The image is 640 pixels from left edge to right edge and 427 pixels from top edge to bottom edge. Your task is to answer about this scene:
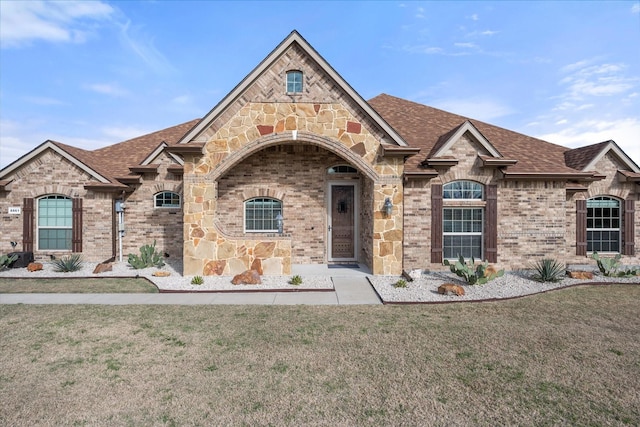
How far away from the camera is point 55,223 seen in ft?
41.0

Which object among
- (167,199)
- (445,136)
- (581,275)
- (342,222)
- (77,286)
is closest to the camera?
(77,286)

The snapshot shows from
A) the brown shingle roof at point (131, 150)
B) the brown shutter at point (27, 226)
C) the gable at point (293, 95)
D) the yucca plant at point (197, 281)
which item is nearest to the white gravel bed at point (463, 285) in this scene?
the gable at point (293, 95)

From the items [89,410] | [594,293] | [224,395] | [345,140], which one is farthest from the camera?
[345,140]

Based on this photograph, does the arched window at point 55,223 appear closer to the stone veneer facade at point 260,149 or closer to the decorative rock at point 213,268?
the stone veneer facade at point 260,149

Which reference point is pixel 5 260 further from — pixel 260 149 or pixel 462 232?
pixel 462 232

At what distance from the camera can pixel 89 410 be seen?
11.7 feet

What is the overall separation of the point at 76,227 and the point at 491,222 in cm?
1585

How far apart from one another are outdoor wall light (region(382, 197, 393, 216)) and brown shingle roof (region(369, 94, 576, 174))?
1482mm

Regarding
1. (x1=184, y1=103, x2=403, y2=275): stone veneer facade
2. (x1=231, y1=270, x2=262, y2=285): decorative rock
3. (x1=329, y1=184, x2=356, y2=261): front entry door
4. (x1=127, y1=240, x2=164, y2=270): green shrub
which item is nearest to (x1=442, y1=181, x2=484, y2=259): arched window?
(x1=184, y1=103, x2=403, y2=275): stone veneer facade

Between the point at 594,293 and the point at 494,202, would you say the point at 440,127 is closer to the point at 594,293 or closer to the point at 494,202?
the point at 494,202

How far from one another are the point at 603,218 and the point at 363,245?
9.51 metres

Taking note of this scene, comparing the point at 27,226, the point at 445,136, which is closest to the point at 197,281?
the point at 27,226

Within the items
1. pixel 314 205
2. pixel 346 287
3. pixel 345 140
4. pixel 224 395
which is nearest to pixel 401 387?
pixel 224 395

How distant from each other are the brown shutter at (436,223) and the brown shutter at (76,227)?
13.6m
